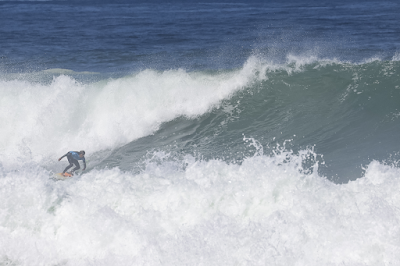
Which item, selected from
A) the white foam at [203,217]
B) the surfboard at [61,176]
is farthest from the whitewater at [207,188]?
the surfboard at [61,176]

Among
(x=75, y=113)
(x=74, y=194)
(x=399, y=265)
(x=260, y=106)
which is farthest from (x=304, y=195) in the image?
(x=75, y=113)

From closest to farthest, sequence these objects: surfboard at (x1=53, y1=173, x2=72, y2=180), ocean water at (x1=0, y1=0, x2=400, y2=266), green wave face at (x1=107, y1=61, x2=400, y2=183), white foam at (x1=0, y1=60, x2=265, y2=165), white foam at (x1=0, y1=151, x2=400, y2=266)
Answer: white foam at (x1=0, y1=151, x2=400, y2=266) → ocean water at (x1=0, y1=0, x2=400, y2=266) → surfboard at (x1=53, y1=173, x2=72, y2=180) → green wave face at (x1=107, y1=61, x2=400, y2=183) → white foam at (x1=0, y1=60, x2=265, y2=165)

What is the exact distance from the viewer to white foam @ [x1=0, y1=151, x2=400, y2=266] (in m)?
5.68

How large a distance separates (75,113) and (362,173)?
8.32 metres

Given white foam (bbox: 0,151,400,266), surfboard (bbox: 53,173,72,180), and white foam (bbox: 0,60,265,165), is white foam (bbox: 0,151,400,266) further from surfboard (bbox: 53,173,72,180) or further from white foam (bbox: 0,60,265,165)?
white foam (bbox: 0,60,265,165)

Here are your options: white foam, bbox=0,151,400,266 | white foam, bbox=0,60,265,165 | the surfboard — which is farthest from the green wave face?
white foam, bbox=0,151,400,266

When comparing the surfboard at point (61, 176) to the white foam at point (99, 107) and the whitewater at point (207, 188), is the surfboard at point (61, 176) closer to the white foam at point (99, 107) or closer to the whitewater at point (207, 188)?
the whitewater at point (207, 188)

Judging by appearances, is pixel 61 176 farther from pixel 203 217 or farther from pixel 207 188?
pixel 203 217

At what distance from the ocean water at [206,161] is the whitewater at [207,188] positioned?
0.02 metres

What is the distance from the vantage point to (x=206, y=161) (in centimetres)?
806

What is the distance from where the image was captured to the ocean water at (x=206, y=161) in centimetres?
586

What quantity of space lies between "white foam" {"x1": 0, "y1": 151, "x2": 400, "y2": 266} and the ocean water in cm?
2

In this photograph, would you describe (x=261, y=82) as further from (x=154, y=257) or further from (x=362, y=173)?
(x=154, y=257)

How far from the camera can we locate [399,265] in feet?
17.4
